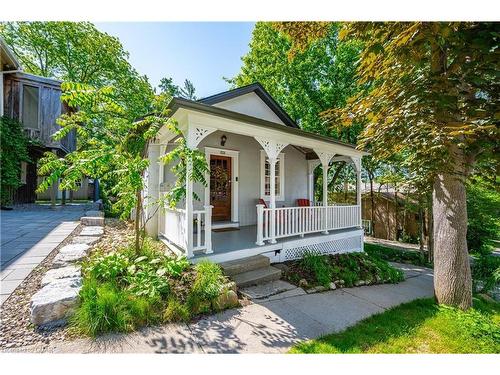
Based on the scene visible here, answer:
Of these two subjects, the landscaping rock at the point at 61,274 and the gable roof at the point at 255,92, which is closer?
the landscaping rock at the point at 61,274

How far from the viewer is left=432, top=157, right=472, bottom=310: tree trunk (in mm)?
3812

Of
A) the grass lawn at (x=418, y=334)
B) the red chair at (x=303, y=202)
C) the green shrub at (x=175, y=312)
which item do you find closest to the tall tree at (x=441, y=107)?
the grass lawn at (x=418, y=334)

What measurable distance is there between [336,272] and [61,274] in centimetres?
481

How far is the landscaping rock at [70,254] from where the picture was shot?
12.2 feet

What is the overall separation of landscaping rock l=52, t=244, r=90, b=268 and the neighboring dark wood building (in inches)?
340

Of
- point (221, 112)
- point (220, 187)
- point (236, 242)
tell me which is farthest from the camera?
point (220, 187)

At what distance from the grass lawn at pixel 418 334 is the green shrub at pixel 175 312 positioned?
132 centimetres

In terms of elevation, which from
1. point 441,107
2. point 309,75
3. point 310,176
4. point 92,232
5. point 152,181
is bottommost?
point 92,232

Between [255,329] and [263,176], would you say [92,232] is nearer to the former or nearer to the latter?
[263,176]

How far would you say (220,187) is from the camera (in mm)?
6945

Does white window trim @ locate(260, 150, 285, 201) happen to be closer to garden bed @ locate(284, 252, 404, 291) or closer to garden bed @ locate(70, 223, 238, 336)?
garden bed @ locate(284, 252, 404, 291)

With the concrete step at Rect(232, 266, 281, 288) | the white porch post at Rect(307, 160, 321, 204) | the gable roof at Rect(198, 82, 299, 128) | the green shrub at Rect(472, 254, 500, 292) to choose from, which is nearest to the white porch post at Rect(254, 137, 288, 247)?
the concrete step at Rect(232, 266, 281, 288)

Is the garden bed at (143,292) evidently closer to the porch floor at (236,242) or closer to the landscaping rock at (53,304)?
the landscaping rock at (53,304)

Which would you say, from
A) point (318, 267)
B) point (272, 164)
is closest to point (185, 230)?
point (272, 164)
